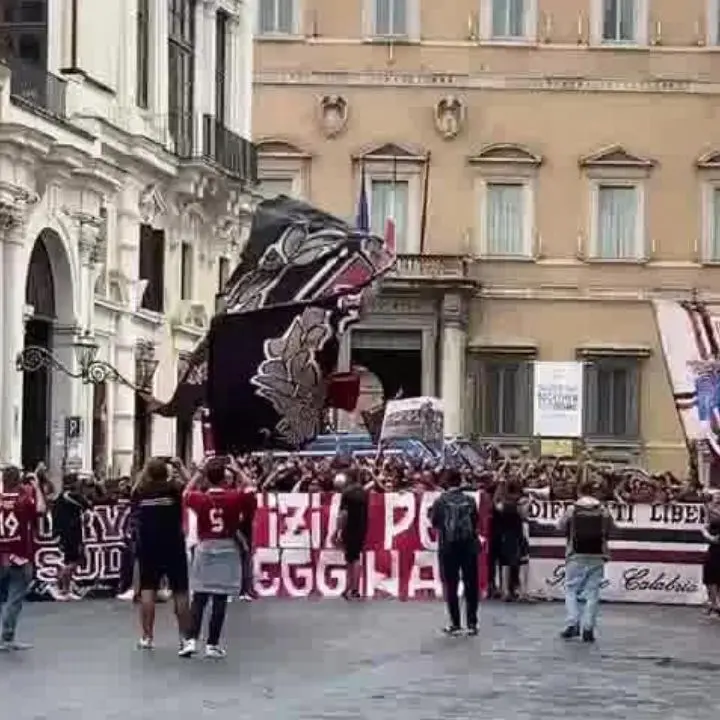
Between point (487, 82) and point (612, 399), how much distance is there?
26.7ft

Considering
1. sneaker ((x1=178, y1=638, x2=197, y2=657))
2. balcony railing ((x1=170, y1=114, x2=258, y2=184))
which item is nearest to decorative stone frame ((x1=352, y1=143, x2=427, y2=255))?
balcony railing ((x1=170, y1=114, x2=258, y2=184))

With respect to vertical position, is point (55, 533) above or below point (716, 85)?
below

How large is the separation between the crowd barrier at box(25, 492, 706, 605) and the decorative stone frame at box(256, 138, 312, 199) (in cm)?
3074

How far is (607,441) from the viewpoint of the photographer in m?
64.1

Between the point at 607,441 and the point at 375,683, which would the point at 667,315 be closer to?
the point at 375,683

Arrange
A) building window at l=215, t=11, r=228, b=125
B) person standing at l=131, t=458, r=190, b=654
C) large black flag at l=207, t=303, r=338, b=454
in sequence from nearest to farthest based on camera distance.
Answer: person standing at l=131, t=458, r=190, b=654 < large black flag at l=207, t=303, r=338, b=454 < building window at l=215, t=11, r=228, b=125

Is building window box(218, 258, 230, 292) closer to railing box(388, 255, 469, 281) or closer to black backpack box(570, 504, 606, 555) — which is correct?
railing box(388, 255, 469, 281)

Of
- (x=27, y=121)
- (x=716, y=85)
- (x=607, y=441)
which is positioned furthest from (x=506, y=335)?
(x=27, y=121)

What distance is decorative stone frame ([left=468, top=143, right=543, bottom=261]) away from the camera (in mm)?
64688

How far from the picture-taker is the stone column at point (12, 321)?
3916 cm

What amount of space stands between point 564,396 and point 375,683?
3873cm

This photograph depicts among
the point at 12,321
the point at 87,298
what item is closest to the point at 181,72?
the point at 87,298

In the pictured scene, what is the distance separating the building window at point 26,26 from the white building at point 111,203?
0.07ft

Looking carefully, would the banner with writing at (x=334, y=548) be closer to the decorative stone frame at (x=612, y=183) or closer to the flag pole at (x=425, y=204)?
the flag pole at (x=425, y=204)
